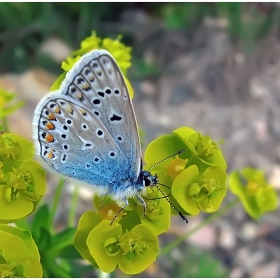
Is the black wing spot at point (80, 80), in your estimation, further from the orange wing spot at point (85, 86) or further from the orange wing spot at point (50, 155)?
the orange wing spot at point (50, 155)

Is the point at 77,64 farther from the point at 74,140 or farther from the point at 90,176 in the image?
the point at 90,176

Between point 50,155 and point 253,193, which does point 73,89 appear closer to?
point 50,155

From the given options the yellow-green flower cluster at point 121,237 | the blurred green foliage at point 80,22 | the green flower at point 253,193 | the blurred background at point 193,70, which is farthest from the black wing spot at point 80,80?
the blurred green foliage at point 80,22

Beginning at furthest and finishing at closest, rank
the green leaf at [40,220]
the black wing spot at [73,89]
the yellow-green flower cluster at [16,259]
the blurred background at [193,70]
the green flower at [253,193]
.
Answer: the blurred background at [193,70], the green flower at [253,193], the green leaf at [40,220], the black wing spot at [73,89], the yellow-green flower cluster at [16,259]

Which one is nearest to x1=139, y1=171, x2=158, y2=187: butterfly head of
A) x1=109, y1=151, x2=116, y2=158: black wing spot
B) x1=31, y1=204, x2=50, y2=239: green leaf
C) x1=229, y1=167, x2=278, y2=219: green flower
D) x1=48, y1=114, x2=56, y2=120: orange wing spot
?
x1=109, y1=151, x2=116, y2=158: black wing spot

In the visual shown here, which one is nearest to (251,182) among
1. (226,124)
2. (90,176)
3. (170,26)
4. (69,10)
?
(90,176)

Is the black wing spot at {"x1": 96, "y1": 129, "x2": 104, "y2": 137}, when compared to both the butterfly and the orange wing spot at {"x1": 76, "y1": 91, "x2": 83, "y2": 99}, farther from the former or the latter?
the orange wing spot at {"x1": 76, "y1": 91, "x2": 83, "y2": 99}
